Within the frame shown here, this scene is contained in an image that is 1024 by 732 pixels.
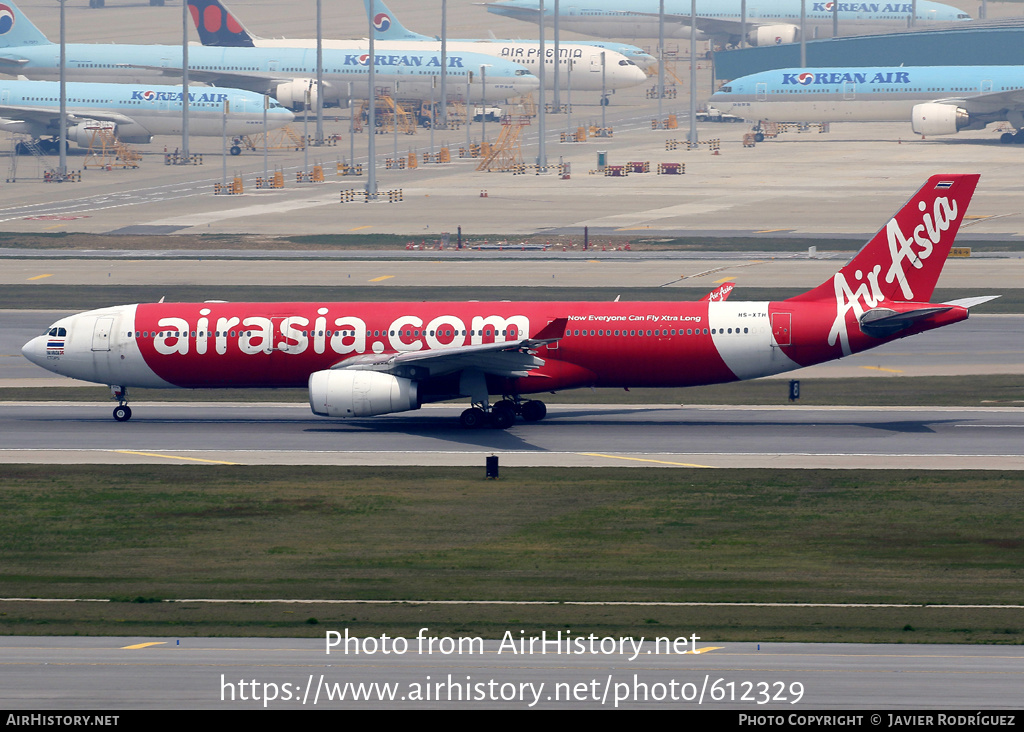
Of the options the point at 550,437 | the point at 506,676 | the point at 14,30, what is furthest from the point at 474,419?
the point at 14,30

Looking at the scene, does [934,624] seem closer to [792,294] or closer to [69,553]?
[69,553]

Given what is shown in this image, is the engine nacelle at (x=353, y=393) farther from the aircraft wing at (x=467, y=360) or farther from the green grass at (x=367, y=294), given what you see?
the green grass at (x=367, y=294)

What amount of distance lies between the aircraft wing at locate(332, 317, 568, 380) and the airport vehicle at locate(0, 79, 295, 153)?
4045 inches

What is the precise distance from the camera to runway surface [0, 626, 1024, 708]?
22.7m

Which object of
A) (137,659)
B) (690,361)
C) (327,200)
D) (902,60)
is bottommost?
(137,659)

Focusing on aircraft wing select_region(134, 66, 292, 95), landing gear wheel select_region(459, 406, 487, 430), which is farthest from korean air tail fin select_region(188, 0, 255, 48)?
landing gear wheel select_region(459, 406, 487, 430)

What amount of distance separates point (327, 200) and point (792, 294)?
54.7 meters

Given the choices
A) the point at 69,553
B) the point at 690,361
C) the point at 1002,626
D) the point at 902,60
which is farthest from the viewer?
the point at 902,60

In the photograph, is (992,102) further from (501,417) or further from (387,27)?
(501,417)

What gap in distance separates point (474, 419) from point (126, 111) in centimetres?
11059

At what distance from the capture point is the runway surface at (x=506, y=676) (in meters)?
22.7

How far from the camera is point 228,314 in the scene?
50.0 m

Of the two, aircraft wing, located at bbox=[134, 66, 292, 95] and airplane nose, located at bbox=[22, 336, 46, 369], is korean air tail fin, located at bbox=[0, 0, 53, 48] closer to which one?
aircraft wing, located at bbox=[134, 66, 292, 95]

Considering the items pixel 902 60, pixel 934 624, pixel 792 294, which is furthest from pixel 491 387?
pixel 902 60
